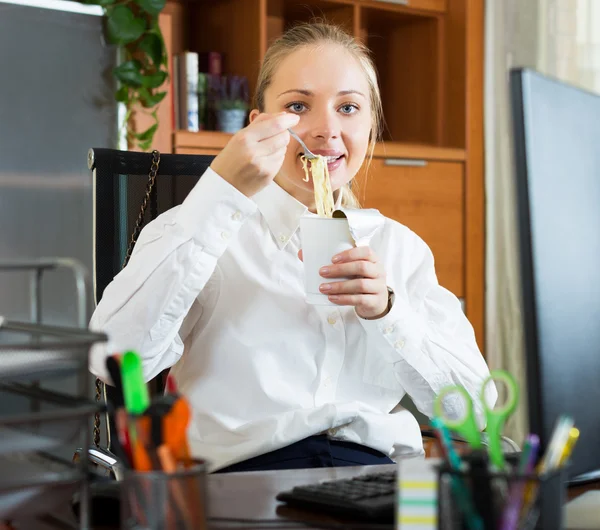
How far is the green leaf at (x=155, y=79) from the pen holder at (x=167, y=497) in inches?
81.9

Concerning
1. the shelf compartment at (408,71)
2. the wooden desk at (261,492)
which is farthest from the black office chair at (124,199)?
the shelf compartment at (408,71)

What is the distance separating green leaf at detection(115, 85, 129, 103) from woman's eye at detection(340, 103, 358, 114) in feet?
3.74

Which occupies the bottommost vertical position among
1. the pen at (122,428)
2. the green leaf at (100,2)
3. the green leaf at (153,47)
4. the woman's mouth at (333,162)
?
the pen at (122,428)

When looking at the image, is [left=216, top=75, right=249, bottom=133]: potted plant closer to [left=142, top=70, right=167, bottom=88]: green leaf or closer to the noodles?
[left=142, top=70, right=167, bottom=88]: green leaf

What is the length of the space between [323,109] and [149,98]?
1194mm

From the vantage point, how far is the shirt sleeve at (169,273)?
125 cm

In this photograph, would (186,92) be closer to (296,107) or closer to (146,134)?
(146,134)

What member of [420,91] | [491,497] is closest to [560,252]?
[491,497]

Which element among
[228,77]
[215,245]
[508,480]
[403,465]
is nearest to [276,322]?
[215,245]

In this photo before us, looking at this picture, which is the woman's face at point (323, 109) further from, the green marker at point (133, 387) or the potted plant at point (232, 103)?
the potted plant at point (232, 103)

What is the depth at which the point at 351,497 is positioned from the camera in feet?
2.72

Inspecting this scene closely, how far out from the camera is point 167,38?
2.68 metres

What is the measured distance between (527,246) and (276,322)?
30.1 inches

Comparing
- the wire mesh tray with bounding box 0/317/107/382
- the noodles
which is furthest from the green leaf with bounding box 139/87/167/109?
the wire mesh tray with bounding box 0/317/107/382
